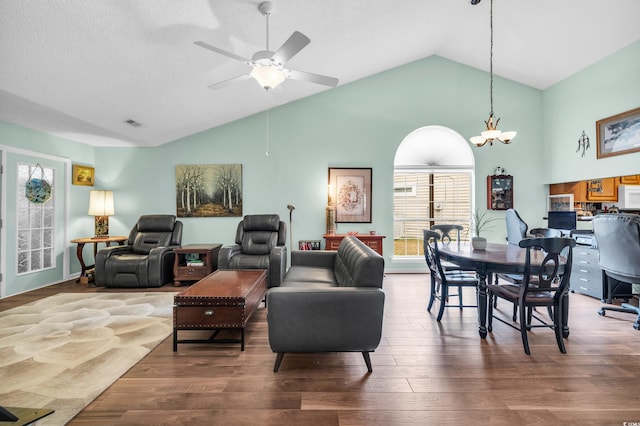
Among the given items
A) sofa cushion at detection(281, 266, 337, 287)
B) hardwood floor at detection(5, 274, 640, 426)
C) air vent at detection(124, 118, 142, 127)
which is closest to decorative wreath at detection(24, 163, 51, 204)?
air vent at detection(124, 118, 142, 127)

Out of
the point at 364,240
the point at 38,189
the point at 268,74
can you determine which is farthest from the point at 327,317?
the point at 38,189

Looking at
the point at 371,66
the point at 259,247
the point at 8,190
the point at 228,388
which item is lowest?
the point at 228,388

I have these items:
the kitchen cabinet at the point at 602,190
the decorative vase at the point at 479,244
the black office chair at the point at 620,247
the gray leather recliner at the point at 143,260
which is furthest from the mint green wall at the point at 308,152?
the decorative vase at the point at 479,244

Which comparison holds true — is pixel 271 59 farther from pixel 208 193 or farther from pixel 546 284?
pixel 208 193

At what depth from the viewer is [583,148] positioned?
460 centimetres

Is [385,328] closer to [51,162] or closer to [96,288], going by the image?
[96,288]

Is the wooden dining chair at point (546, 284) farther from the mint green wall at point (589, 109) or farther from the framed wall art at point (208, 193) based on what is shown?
the framed wall art at point (208, 193)

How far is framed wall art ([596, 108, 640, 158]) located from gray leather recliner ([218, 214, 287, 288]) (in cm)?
484

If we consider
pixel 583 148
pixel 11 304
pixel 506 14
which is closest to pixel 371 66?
pixel 506 14

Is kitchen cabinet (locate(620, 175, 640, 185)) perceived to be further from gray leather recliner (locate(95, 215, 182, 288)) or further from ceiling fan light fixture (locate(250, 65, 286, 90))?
gray leather recliner (locate(95, 215, 182, 288))

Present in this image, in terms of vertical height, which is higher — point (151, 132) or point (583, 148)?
point (151, 132)

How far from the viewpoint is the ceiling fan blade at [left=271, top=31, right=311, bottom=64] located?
7.37 feet

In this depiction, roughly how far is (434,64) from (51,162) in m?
6.72

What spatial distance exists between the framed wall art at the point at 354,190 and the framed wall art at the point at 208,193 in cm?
180
